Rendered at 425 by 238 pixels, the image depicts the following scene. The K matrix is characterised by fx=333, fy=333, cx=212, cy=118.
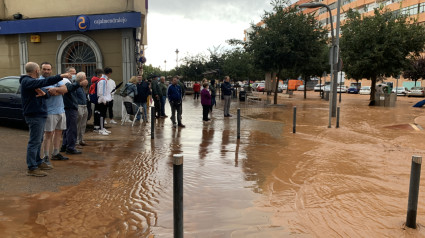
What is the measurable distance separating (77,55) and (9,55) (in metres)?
3.24

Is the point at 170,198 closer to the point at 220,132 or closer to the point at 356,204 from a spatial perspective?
the point at 356,204

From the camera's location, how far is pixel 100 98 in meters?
9.13

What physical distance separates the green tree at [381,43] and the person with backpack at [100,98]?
60.9 feet

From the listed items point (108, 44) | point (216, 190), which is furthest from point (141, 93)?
point (216, 190)

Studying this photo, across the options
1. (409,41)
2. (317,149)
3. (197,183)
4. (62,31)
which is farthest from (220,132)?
(409,41)

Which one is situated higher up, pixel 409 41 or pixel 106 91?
pixel 409 41

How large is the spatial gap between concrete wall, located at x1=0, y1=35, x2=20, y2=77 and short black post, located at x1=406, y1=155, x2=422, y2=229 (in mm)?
15859

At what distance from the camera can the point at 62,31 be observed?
14.0 metres

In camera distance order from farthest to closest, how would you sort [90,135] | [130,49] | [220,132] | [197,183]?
[130,49]
[220,132]
[90,135]
[197,183]

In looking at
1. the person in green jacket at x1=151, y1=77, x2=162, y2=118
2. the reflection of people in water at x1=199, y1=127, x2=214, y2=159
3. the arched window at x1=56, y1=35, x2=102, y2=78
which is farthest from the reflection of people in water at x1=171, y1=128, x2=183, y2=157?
→ the arched window at x1=56, y1=35, x2=102, y2=78

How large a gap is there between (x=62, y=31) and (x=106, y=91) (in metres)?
6.50

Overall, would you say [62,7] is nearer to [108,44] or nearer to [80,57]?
[80,57]

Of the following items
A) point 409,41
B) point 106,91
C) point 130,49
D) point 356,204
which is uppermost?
point 409,41

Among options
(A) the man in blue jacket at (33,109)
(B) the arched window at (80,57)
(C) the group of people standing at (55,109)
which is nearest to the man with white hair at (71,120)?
(C) the group of people standing at (55,109)
